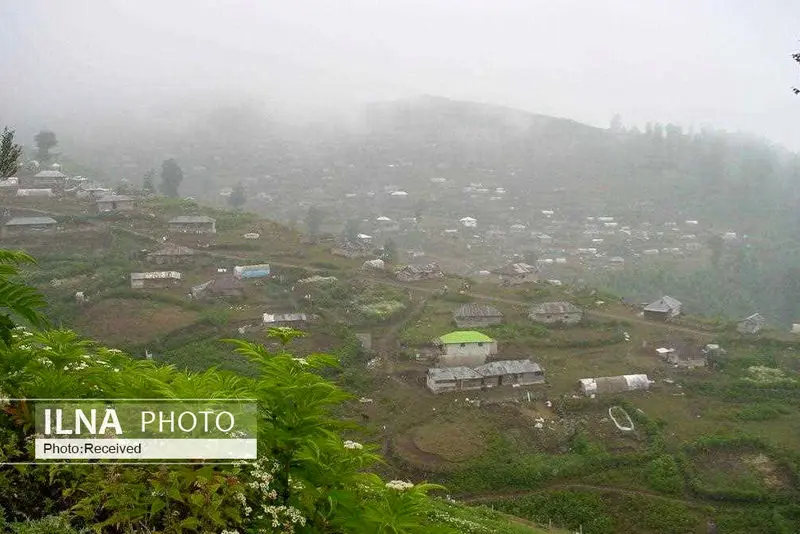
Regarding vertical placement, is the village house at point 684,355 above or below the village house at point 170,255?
below

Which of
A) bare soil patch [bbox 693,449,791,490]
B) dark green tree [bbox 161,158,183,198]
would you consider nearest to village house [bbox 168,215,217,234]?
dark green tree [bbox 161,158,183,198]

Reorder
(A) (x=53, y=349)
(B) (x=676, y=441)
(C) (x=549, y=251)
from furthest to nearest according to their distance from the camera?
(C) (x=549, y=251) → (B) (x=676, y=441) → (A) (x=53, y=349)

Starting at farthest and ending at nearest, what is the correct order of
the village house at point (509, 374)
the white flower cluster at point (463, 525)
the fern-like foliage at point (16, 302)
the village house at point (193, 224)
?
1. the village house at point (193, 224)
2. the village house at point (509, 374)
3. the white flower cluster at point (463, 525)
4. the fern-like foliage at point (16, 302)

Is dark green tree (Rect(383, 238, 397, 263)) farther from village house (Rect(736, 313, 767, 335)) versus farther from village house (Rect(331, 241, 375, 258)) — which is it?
village house (Rect(736, 313, 767, 335))

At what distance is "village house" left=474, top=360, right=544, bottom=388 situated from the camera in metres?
40.2

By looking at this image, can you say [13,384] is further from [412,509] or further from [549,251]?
[549,251]

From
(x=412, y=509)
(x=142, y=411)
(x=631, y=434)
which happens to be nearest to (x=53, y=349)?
(x=142, y=411)

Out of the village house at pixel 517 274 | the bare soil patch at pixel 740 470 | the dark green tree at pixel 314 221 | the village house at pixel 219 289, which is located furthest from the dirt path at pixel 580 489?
the dark green tree at pixel 314 221

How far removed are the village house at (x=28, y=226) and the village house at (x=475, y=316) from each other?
43418mm

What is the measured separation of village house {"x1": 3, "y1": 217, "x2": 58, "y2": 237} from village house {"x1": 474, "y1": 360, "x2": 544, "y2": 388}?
1867 inches

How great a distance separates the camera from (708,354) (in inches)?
1772

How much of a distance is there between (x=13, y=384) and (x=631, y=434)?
34718mm

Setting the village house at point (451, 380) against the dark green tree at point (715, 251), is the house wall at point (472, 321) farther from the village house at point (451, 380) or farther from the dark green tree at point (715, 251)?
the dark green tree at point (715, 251)

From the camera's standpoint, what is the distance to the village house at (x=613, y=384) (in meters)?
39.0
